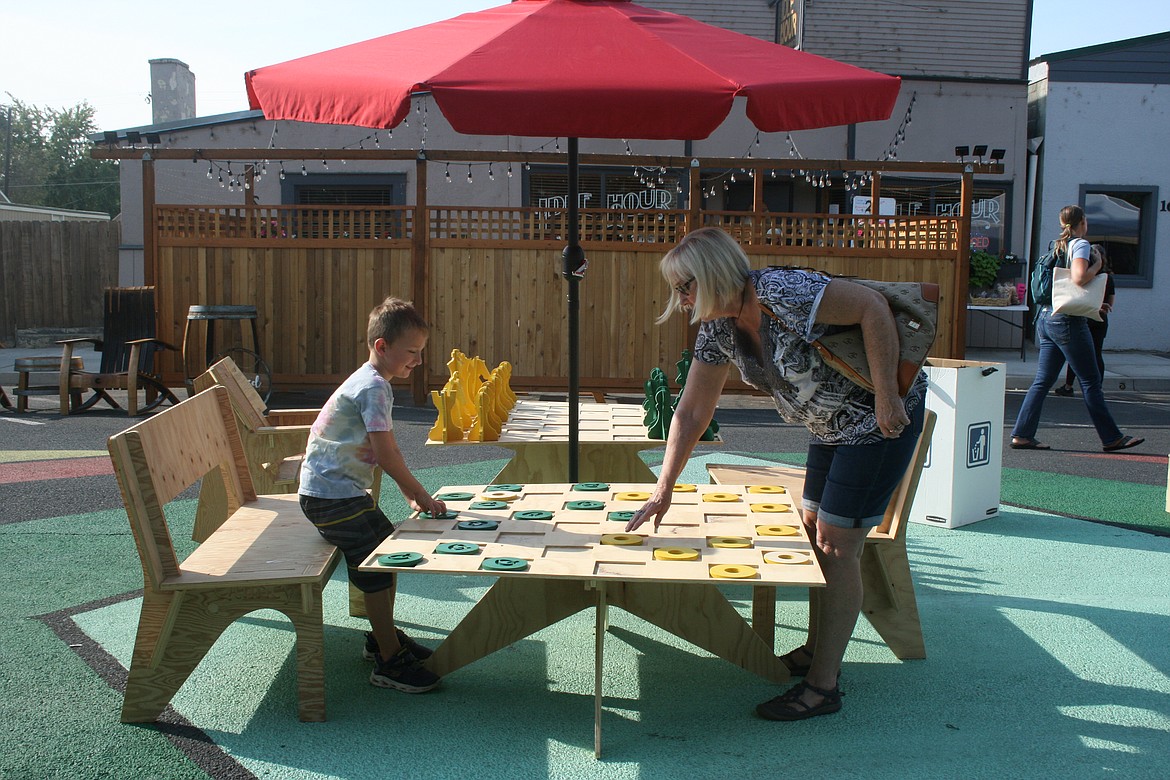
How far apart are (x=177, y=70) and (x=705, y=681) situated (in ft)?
65.2

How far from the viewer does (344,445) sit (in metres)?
3.49

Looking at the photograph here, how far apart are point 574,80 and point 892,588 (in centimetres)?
222

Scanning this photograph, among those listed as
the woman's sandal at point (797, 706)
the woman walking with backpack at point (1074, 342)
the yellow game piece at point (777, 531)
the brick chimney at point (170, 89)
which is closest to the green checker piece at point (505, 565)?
the yellow game piece at point (777, 531)

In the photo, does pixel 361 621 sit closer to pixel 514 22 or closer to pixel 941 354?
pixel 514 22

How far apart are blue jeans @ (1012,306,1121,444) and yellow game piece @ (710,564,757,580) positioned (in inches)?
229

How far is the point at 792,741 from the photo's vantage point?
311 cm

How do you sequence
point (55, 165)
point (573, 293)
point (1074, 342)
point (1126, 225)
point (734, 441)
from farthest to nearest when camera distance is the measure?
point (55, 165) → point (1126, 225) → point (734, 441) → point (1074, 342) → point (573, 293)

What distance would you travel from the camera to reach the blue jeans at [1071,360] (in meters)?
7.85

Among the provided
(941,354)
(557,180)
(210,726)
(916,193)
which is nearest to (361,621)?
(210,726)

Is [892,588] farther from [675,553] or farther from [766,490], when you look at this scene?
[675,553]

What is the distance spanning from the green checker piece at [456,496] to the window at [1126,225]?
15.5m

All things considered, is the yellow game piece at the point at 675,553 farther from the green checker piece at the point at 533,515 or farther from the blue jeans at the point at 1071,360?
the blue jeans at the point at 1071,360

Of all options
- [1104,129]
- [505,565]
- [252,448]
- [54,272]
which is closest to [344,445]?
[505,565]

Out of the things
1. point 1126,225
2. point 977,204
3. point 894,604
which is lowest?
point 894,604
